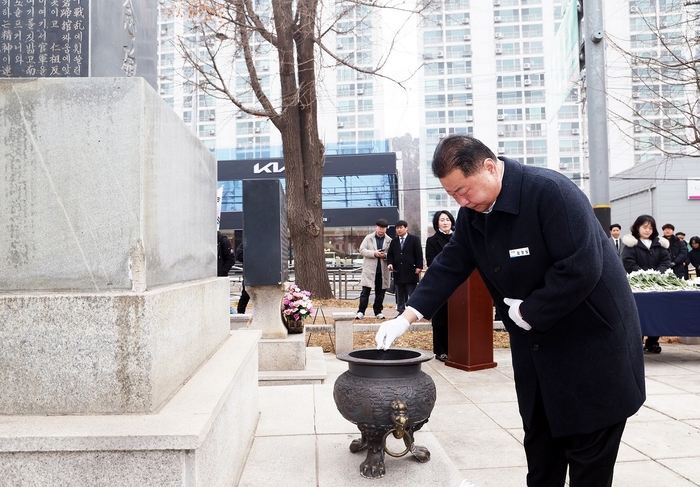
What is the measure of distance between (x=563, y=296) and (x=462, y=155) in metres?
0.70

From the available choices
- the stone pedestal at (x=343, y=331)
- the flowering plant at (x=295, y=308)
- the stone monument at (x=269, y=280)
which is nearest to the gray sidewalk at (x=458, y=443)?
the stone monument at (x=269, y=280)

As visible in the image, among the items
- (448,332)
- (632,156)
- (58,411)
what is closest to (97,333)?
(58,411)

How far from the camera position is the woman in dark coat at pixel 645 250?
8648mm

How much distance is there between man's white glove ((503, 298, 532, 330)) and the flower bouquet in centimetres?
487

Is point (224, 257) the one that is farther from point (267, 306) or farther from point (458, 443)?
point (458, 443)

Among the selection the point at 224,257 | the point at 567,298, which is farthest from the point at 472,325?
the point at 224,257

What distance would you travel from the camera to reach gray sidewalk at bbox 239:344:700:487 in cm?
313

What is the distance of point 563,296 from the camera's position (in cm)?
219

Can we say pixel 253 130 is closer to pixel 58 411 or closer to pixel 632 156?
pixel 632 156

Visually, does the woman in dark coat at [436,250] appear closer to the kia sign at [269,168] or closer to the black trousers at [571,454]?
the black trousers at [571,454]

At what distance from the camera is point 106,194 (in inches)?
90.8

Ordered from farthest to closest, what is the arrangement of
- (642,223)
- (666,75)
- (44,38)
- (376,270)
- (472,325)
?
(376,270) → (666,75) → (642,223) → (472,325) → (44,38)

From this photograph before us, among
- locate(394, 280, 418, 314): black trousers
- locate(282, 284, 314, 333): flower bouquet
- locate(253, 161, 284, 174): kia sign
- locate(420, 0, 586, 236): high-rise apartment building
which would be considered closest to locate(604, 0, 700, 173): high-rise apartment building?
locate(394, 280, 418, 314): black trousers

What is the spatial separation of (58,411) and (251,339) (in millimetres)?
2015
